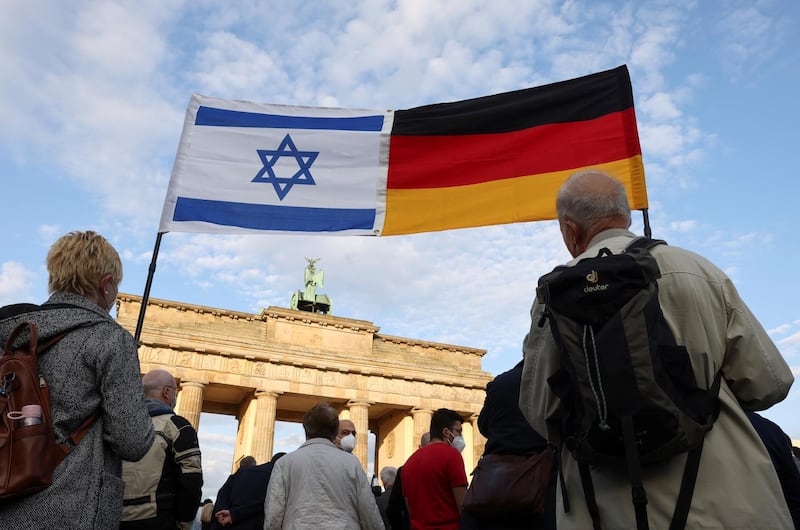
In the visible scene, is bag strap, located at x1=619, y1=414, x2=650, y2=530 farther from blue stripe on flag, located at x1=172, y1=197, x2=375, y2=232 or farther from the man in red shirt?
blue stripe on flag, located at x1=172, y1=197, x2=375, y2=232

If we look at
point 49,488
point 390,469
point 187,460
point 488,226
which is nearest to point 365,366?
point 390,469

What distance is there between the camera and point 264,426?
27328 millimetres

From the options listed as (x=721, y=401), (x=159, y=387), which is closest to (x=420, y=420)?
(x=159, y=387)

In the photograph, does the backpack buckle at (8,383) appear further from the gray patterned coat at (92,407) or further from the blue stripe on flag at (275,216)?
the blue stripe on flag at (275,216)

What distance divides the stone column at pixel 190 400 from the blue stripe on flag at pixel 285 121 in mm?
21116

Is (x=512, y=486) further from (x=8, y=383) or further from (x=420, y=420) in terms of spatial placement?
(x=420, y=420)

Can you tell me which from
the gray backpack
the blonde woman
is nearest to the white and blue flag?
the blonde woman

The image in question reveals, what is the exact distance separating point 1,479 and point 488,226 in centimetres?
522

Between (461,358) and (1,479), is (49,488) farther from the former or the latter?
(461,358)

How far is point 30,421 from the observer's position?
7.85 feet

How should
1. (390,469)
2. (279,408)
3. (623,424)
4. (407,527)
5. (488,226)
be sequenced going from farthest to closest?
(279,408), (390,469), (488,226), (407,527), (623,424)

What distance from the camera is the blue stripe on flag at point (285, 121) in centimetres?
750

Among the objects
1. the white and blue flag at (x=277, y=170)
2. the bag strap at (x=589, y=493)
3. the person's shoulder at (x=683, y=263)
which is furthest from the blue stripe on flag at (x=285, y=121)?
the bag strap at (x=589, y=493)

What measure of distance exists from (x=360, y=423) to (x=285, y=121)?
23.0m
